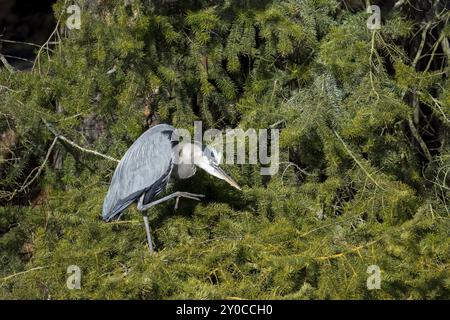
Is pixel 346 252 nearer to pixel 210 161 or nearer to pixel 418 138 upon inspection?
pixel 210 161

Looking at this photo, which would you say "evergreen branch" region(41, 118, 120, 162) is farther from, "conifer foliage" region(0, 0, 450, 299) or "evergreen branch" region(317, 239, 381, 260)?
"evergreen branch" region(317, 239, 381, 260)

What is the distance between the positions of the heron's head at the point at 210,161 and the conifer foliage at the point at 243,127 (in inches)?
5.0

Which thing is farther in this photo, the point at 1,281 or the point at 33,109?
the point at 33,109

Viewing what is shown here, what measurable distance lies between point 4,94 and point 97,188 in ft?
2.54

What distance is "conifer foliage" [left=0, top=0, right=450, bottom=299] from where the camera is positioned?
3.50 m

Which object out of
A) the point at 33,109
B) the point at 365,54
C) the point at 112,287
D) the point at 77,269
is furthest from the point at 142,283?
the point at 365,54

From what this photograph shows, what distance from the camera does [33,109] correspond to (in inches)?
169

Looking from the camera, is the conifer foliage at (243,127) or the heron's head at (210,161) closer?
the conifer foliage at (243,127)

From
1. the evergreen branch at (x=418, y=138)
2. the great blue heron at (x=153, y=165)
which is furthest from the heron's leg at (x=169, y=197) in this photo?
the evergreen branch at (x=418, y=138)

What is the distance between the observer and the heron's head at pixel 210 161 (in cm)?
399

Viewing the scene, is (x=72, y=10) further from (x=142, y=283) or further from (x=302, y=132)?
(x=142, y=283)

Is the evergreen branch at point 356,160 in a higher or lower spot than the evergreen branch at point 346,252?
higher

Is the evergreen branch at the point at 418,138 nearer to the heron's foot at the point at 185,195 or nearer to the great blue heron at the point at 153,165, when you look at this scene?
the great blue heron at the point at 153,165
